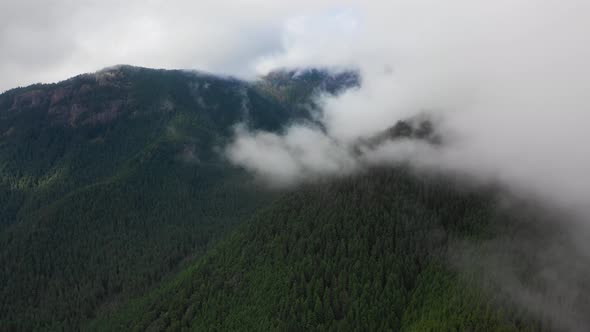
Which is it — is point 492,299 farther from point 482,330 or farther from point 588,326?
point 588,326

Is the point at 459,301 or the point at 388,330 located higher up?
the point at 459,301

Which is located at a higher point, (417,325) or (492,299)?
(492,299)

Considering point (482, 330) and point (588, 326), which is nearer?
point (482, 330)

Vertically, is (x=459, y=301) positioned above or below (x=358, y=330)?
above

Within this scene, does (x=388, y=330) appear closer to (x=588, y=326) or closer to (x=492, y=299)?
(x=492, y=299)

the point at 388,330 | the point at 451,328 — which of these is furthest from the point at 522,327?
the point at 388,330

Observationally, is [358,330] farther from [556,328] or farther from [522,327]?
[556,328]

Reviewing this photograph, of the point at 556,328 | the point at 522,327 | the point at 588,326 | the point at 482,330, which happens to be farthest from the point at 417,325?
the point at 588,326

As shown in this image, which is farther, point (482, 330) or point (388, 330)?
point (388, 330)
